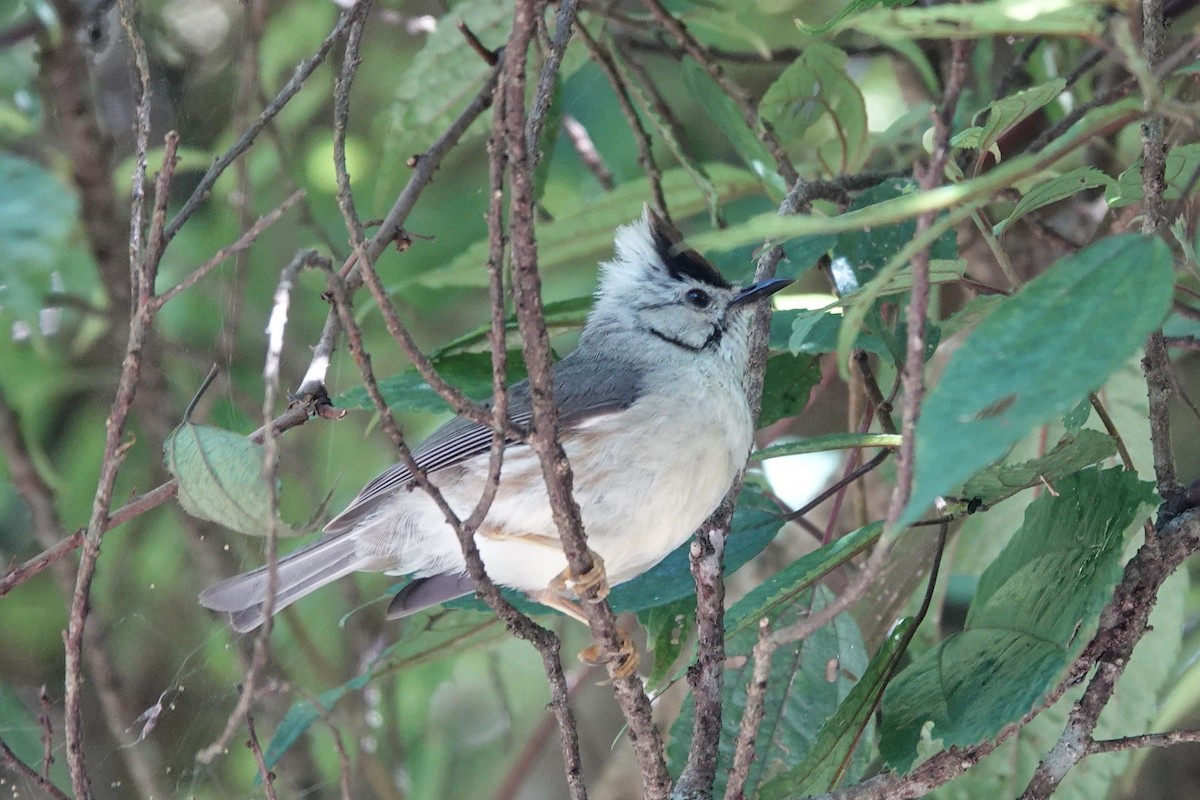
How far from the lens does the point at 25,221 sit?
9.14ft

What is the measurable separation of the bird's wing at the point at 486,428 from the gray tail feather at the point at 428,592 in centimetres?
23

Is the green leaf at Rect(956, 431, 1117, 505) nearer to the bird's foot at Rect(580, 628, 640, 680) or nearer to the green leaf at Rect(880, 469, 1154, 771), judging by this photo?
the green leaf at Rect(880, 469, 1154, 771)

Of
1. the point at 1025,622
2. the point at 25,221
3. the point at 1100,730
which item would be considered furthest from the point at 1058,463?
the point at 25,221

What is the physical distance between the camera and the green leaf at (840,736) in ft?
7.19

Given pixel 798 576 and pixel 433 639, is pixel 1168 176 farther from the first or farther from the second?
pixel 433 639

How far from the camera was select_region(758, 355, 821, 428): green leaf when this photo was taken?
2.99 meters

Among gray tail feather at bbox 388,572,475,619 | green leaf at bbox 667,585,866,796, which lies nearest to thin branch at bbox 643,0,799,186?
green leaf at bbox 667,585,866,796

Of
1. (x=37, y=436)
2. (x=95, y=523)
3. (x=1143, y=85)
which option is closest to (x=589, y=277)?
(x=37, y=436)

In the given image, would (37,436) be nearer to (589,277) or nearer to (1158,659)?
(589,277)

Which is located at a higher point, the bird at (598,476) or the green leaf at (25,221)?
the green leaf at (25,221)

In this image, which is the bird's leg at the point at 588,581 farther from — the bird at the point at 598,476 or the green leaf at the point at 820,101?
the green leaf at the point at 820,101

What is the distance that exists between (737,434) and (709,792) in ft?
2.96

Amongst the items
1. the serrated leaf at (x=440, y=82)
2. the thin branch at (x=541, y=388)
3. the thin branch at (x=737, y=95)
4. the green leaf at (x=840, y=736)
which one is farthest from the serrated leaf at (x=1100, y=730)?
the serrated leaf at (x=440, y=82)

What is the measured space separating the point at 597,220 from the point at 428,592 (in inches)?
47.7
